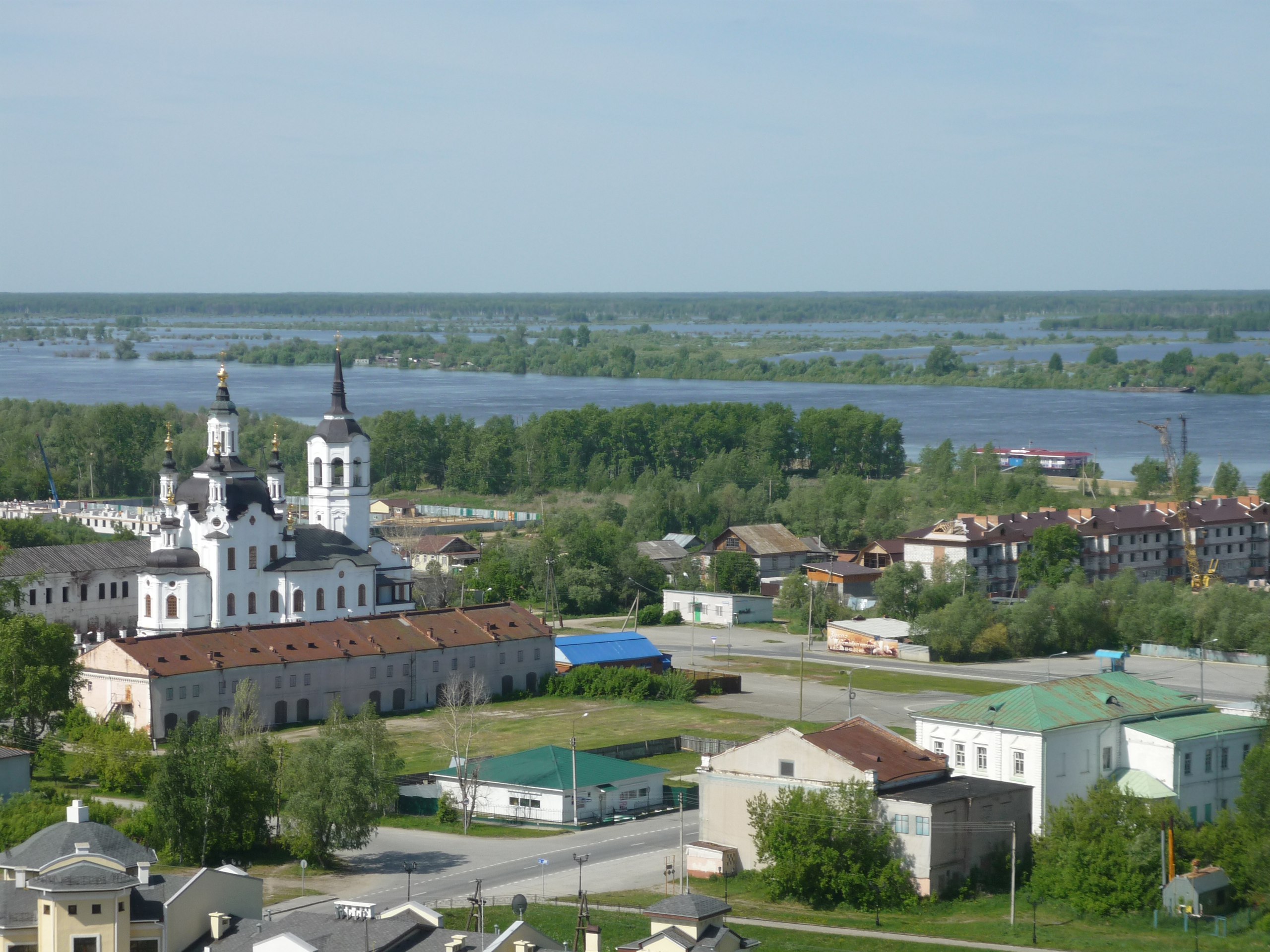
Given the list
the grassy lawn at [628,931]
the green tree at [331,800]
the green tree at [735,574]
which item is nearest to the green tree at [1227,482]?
the green tree at [735,574]

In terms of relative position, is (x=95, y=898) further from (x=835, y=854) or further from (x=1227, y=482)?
(x=1227, y=482)

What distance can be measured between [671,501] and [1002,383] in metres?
105

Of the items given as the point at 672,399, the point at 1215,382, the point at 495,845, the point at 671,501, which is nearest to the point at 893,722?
the point at 495,845

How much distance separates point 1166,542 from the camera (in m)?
70.6

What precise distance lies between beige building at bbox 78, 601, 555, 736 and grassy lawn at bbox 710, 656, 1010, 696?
6157mm

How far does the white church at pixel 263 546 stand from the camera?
52.6 m

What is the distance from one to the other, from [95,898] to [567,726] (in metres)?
26.6

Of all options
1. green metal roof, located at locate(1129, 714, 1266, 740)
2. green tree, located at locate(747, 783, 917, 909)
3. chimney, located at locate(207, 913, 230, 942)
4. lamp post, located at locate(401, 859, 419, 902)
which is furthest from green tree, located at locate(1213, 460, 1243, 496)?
chimney, located at locate(207, 913, 230, 942)

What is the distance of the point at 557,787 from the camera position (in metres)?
36.7

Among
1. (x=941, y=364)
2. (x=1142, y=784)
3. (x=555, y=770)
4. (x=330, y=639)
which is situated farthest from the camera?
(x=941, y=364)

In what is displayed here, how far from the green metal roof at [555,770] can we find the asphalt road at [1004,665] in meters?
16.0

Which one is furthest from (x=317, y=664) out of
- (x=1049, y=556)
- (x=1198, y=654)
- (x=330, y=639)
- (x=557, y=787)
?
(x=1049, y=556)

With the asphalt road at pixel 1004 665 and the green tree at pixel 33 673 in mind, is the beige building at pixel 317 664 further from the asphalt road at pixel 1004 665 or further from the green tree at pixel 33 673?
the asphalt road at pixel 1004 665

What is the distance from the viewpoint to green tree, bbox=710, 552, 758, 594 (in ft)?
230
